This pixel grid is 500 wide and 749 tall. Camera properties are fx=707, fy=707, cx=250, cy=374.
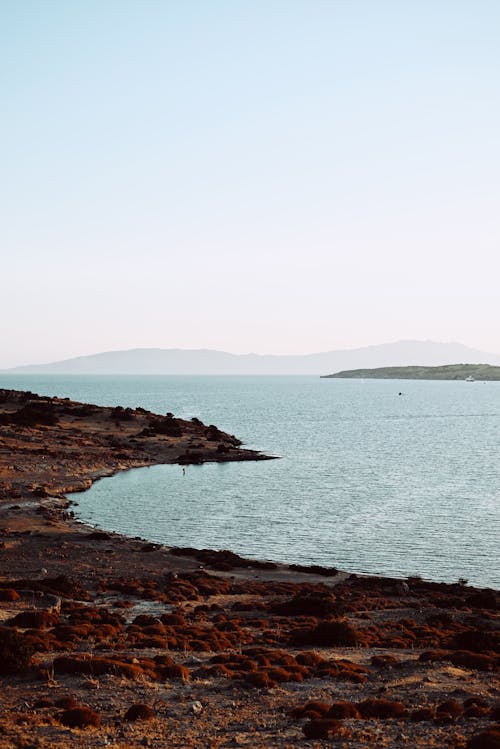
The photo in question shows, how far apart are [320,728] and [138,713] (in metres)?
5.34

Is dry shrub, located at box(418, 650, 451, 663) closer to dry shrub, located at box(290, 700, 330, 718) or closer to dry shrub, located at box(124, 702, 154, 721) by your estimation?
dry shrub, located at box(290, 700, 330, 718)

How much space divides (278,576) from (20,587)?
18.6 meters

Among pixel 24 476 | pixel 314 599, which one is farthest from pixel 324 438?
pixel 314 599

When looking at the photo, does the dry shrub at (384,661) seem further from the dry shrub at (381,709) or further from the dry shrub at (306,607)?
the dry shrub at (306,607)

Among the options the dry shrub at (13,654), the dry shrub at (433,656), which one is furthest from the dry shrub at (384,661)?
the dry shrub at (13,654)

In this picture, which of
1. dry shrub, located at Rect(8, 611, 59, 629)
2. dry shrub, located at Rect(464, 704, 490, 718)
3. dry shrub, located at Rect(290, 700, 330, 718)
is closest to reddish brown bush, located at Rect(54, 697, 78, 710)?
dry shrub, located at Rect(290, 700, 330, 718)

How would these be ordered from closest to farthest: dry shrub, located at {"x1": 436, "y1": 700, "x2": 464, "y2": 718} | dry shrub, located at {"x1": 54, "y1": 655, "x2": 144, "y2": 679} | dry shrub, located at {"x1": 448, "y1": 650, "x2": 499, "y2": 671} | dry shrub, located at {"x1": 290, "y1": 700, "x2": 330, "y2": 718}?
dry shrub, located at {"x1": 290, "y1": 700, "x2": 330, "y2": 718}
dry shrub, located at {"x1": 436, "y1": 700, "x2": 464, "y2": 718}
dry shrub, located at {"x1": 54, "y1": 655, "x2": 144, "y2": 679}
dry shrub, located at {"x1": 448, "y1": 650, "x2": 499, "y2": 671}

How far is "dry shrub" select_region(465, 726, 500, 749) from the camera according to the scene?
1853cm

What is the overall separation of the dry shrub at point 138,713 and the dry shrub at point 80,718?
91 cm

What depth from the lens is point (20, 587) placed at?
137 ft

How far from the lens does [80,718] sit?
2003 centimetres

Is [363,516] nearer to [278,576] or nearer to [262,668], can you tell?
[278,576]

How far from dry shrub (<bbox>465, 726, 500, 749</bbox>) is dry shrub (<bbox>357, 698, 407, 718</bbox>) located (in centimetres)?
324

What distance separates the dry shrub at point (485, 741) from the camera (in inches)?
730
